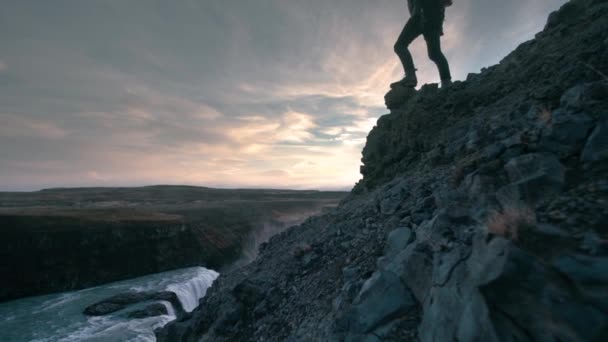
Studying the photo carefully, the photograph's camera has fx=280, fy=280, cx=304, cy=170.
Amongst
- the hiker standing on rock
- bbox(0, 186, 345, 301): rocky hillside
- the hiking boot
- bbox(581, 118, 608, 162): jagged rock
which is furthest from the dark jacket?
bbox(0, 186, 345, 301): rocky hillside

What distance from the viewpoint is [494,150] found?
6.73 meters

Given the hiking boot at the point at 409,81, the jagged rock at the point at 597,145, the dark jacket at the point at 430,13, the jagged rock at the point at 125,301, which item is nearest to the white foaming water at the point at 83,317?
the jagged rock at the point at 125,301

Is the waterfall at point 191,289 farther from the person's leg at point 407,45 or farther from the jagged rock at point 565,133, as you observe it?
the jagged rock at point 565,133

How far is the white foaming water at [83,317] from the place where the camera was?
2092 centimetres

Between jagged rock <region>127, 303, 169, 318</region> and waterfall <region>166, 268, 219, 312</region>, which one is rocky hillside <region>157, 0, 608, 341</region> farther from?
waterfall <region>166, 268, 219, 312</region>

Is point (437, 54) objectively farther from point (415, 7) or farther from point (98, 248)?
point (98, 248)

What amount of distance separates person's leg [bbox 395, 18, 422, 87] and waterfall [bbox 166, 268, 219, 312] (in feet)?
89.4

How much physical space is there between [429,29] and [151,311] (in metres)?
29.4

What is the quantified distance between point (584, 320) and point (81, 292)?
44.4 m

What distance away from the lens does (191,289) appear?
33.6m

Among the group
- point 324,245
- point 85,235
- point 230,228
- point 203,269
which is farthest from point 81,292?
point 324,245

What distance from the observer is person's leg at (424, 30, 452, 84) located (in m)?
14.0

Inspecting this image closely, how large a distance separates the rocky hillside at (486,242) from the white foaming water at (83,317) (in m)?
12.3

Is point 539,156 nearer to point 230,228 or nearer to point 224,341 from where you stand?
point 224,341
